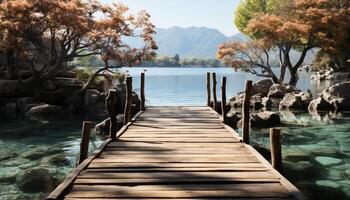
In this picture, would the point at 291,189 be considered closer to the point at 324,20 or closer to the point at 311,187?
the point at 311,187

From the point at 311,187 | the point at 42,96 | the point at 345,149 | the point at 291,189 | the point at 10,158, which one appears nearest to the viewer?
the point at 291,189

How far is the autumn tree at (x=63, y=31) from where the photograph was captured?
24781mm

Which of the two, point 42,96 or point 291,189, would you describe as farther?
point 42,96

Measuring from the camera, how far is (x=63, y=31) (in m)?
29.7

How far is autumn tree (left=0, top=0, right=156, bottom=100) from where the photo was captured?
24781 millimetres

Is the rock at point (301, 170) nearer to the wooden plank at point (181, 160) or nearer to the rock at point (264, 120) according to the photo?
the wooden plank at point (181, 160)

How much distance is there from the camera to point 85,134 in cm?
985

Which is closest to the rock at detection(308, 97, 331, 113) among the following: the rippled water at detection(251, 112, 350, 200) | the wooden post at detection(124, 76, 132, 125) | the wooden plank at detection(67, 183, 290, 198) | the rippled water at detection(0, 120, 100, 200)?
the rippled water at detection(251, 112, 350, 200)

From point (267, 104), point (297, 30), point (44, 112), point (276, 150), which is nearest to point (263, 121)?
point (267, 104)

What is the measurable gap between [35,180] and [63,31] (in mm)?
19459

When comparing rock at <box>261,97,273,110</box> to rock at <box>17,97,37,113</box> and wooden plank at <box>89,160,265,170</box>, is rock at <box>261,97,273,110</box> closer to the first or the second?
rock at <box>17,97,37,113</box>

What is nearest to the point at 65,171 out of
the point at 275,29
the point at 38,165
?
the point at 38,165

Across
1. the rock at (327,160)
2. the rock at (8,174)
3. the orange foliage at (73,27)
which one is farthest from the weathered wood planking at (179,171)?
the orange foliage at (73,27)

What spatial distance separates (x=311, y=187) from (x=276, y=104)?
76.2 ft
